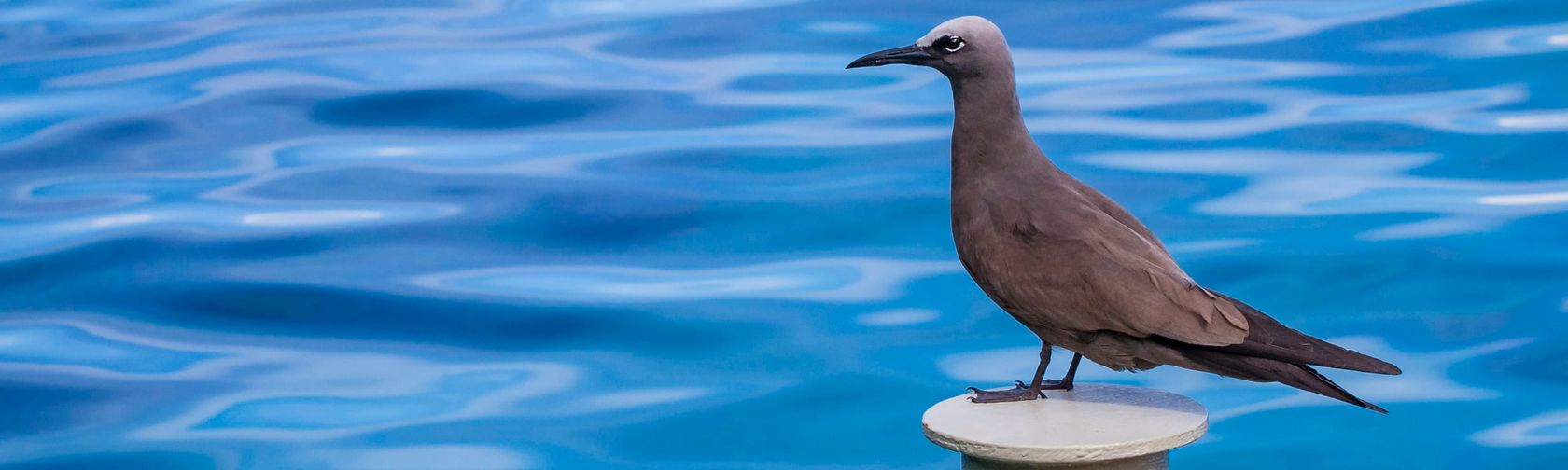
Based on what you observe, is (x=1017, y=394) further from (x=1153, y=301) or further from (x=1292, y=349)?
(x=1292, y=349)

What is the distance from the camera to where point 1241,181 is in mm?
8430

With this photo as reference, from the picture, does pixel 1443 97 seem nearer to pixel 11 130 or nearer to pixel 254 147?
pixel 254 147

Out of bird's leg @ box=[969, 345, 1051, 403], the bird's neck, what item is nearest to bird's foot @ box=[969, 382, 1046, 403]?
bird's leg @ box=[969, 345, 1051, 403]

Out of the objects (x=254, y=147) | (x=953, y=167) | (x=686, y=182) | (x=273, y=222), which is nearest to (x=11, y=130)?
(x=254, y=147)

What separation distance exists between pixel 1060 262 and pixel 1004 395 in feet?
0.94

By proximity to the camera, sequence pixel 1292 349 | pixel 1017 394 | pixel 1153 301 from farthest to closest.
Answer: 1. pixel 1017 394
2. pixel 1153 301
3. pixel 1292 349

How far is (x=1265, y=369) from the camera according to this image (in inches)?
132

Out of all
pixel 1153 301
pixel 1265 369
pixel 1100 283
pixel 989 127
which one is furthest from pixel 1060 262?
pixel 1265 369

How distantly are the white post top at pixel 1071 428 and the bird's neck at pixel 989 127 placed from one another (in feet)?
1.54

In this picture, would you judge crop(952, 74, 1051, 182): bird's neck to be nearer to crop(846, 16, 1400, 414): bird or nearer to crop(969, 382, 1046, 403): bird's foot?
crop(846, 16, 1400, 414): bird

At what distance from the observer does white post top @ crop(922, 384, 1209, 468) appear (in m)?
3.27

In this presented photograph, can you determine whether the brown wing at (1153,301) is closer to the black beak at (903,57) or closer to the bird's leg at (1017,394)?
the bird's leg at (1017,394)

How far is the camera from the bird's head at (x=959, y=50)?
11.9 ft

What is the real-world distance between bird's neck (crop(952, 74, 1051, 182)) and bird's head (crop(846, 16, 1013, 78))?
3 centimetres
